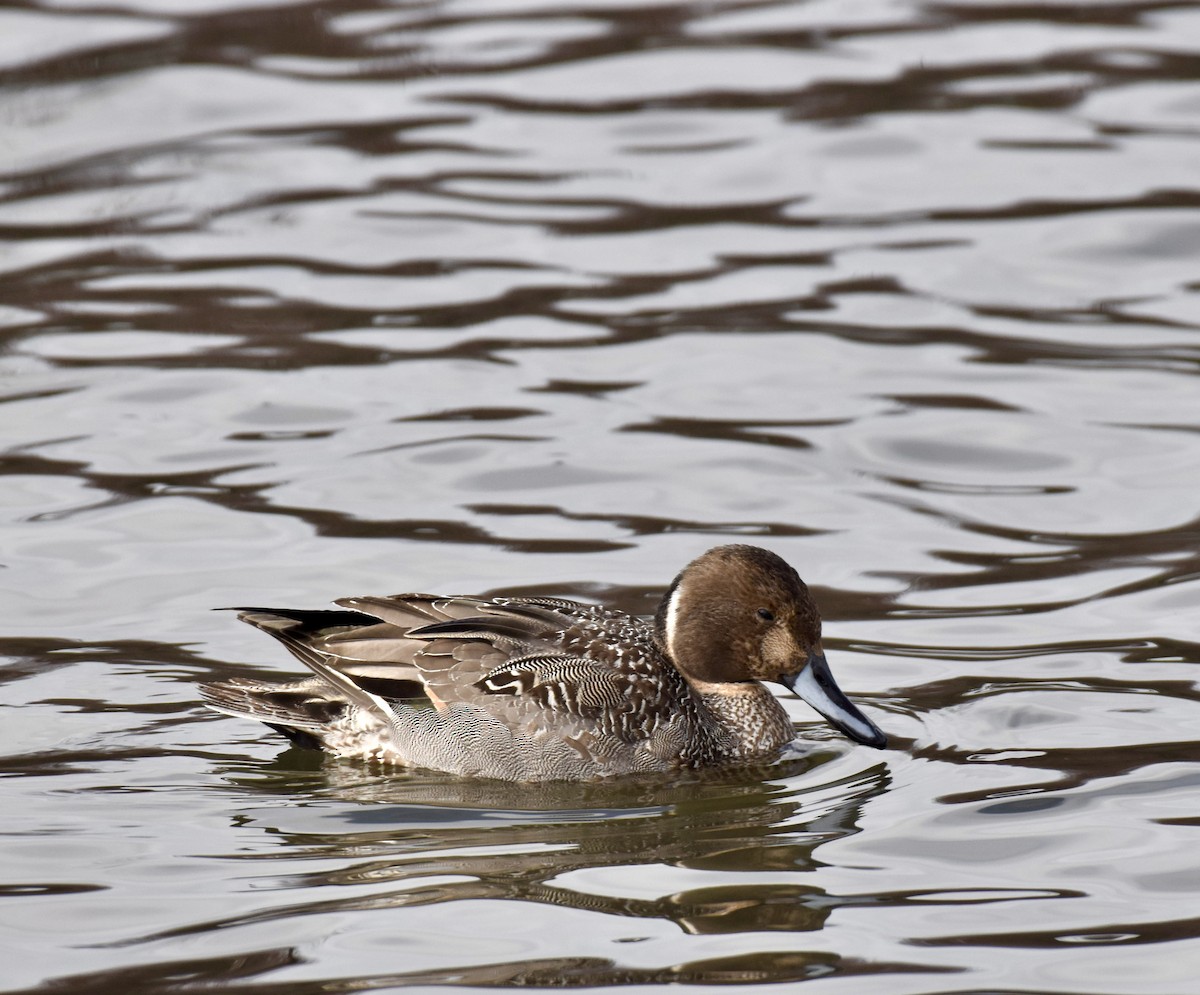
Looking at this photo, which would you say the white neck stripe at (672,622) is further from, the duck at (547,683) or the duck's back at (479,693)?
the duck's back at (479,693)

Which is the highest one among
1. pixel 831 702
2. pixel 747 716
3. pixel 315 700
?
pixel 315 700

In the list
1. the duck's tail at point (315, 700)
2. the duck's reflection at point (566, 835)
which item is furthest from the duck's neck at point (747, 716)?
the duck's tail at point (315, 700)

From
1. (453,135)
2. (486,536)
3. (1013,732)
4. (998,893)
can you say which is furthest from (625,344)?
(998,893)

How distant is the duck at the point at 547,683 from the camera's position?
7676mm

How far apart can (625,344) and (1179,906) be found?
20.9ft

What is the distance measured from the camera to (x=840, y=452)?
1092 centimetres

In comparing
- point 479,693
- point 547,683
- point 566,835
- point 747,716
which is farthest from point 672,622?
point 566,835

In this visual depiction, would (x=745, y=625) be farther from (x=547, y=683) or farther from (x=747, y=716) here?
(x=547, y=683)

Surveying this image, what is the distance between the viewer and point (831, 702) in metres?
7.75

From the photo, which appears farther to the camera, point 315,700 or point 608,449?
point 608,449

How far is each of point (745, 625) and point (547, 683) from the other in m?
0.82

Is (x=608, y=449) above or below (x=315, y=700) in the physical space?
above

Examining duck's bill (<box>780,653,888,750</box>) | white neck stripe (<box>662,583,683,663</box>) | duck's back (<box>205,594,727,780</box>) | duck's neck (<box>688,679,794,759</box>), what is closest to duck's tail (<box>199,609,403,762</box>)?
duck's back (<box>205,594,727,780</box>)

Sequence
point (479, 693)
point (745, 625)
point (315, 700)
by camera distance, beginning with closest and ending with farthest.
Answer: point (479, 693)
point (315, 700)
point (745, 625)
